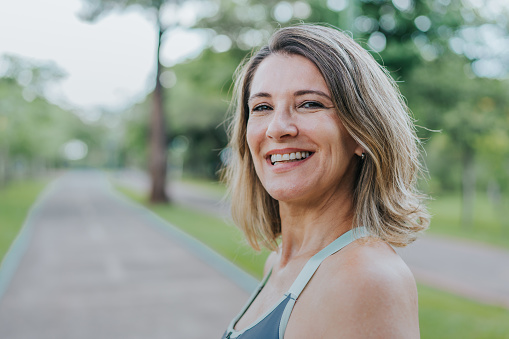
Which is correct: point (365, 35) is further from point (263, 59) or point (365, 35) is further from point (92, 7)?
point (92, 7)

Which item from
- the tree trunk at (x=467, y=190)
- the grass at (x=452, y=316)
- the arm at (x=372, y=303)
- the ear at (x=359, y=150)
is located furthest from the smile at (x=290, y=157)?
the tree trunk at (x=467, y=190)

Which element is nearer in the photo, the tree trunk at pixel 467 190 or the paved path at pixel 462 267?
the paved path at pixel 462 267

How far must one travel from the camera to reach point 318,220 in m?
1.47

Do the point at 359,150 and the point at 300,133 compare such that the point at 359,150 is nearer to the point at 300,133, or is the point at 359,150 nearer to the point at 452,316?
the point at 300,133

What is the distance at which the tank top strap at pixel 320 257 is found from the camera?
4.07 feet

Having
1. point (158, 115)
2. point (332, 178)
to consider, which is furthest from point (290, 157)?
point (158, 115)

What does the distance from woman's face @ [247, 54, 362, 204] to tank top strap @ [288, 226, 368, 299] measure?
159 millimetres

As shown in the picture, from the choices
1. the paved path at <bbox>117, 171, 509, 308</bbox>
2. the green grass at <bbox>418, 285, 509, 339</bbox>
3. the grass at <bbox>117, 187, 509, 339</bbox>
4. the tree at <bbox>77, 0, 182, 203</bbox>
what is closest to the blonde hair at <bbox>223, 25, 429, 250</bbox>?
the grass at <bbox>117, 187, 509, 339</bbox>

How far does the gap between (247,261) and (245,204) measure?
7.64 metres

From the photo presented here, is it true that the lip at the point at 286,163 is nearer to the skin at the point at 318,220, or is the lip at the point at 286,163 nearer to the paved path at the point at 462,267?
the skin at the point at 318,220

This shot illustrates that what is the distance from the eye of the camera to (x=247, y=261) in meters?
9.39

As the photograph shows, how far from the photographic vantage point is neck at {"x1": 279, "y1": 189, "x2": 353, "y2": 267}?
143 cm

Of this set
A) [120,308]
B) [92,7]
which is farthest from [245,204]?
[92,7]

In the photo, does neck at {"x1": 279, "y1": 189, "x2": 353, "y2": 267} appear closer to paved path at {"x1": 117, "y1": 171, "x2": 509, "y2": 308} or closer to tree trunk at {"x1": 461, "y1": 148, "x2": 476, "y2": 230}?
paved path at {"x1": 117, "y1": 171, "x2": 509, "y2": 308}
